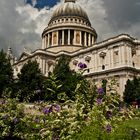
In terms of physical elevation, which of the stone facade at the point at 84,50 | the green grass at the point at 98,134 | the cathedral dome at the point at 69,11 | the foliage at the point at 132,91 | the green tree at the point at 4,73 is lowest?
the green grass at the point at 98,134

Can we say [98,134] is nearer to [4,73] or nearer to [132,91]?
[4,73]

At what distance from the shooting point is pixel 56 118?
8805mm

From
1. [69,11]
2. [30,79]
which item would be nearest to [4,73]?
[30,79]

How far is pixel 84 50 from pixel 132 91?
17.2 meters

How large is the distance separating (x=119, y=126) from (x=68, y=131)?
158 cm

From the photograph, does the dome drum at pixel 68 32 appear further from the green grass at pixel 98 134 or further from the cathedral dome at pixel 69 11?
the green grass at pixel 98 134

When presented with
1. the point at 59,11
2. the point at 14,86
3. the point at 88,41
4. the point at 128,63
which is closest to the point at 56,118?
the point at 14,86

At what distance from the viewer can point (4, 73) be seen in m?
41.8

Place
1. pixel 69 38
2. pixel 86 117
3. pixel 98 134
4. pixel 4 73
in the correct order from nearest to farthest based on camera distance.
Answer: pixel 98 134 < pixel 86 117 < pixel 4 73 < pixel 69 38


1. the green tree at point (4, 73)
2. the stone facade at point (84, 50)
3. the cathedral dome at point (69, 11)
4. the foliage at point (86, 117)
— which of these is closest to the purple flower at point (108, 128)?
the foliage at point (86, 117)

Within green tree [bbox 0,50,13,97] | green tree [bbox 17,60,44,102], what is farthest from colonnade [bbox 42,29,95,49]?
green tree [bbox 17,60,44,102]

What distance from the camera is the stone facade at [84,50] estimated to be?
50.5 meters

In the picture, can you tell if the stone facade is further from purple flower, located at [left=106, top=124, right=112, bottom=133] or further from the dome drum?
purple flower, located at [left=106, top=124, right=112, bottom=133]

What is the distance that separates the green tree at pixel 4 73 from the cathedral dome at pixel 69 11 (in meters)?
35.2
